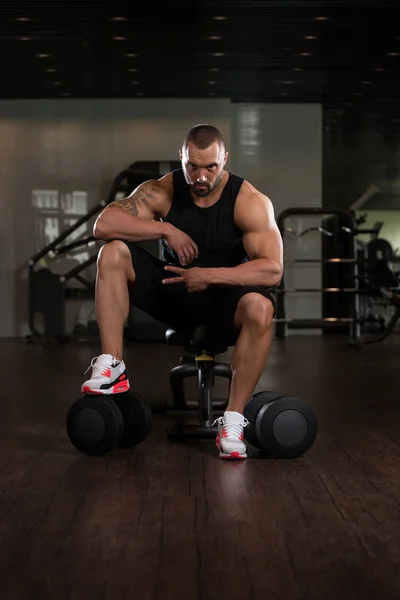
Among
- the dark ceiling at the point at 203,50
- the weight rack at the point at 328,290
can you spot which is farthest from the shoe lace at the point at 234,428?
the weight rack at the point at 328,290

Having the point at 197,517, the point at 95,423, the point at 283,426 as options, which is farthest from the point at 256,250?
the point at 197,517

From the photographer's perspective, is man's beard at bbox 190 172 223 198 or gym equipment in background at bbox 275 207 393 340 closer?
man's beard at bbox 190 172 223 198

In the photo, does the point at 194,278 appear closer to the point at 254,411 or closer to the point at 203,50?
the point at 254,411

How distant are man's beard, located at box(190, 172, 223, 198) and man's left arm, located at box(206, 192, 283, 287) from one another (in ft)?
0.31

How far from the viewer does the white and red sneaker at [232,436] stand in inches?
92.6

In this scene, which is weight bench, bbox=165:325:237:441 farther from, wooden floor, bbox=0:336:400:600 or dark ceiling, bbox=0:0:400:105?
dark ceiling, bbox=0:0:400:105

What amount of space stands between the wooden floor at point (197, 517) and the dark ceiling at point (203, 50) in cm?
A: 316

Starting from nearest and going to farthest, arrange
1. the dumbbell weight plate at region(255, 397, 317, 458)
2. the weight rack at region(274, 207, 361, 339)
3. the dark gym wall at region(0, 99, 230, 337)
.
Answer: the dumbbell weight plate at region(255, 397, 317, 458), the weight rack at region(274, 207, 361, 339), the dark gym wall at region(0, 99, 230, 337)

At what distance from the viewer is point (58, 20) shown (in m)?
5.68

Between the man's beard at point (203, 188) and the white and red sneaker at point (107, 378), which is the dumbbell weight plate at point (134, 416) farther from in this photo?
the man's beard at point (203, 188)

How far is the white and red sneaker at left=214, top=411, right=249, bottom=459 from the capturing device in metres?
2.35

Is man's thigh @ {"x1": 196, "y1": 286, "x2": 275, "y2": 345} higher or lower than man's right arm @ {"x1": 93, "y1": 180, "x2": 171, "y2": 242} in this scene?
lower

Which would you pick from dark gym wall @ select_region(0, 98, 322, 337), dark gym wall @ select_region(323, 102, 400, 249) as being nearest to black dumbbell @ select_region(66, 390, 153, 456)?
dark gym wall @ select_region(0, 98, 322, 337)

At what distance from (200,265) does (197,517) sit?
1.05 m
